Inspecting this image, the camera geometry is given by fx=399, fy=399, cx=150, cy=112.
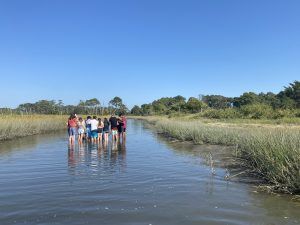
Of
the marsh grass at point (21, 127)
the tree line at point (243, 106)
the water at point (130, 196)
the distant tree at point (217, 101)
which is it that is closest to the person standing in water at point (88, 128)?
the marsh grass at point (21, 127)

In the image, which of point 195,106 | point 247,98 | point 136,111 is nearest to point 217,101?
point 247,98

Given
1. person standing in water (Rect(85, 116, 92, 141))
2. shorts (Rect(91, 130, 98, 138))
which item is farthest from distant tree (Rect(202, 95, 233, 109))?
shorts (Rect(91, 130, 98, 138))

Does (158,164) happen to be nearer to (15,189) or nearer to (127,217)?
(15,189)

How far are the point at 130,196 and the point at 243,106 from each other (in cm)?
5618

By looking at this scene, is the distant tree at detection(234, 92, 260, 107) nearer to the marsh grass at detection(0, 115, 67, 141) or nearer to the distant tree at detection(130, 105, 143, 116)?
the distant tree at detection(130, 105, 143, 116)

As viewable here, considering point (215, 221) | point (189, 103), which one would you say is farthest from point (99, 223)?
point (189, 103)

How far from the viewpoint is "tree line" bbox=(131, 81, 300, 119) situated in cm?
5476

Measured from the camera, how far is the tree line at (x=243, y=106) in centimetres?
5476

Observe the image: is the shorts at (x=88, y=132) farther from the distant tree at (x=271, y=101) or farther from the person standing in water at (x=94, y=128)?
the distant tree at (x=271, y=101)

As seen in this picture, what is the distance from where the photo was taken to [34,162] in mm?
16078

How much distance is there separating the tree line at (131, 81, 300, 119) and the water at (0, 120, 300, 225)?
1610 inches

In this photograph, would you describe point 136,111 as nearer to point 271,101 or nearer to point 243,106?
point 271,101

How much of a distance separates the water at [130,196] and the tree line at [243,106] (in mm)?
40899

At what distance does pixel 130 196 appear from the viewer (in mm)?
9609
